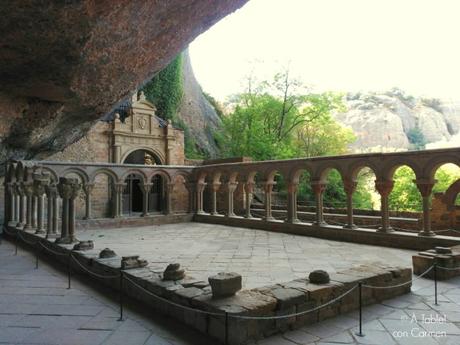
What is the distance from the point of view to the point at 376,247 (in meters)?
7.37

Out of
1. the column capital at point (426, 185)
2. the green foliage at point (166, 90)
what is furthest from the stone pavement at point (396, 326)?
the green foliage at point (166, 90)

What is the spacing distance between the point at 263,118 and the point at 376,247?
57.4ft

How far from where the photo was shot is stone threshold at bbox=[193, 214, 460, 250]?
6.88 m

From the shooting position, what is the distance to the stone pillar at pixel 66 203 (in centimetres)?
670

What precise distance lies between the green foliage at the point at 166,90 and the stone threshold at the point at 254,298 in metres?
16.8

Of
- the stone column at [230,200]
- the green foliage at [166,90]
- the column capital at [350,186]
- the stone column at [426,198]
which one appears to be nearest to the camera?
the stone column at [426,198]

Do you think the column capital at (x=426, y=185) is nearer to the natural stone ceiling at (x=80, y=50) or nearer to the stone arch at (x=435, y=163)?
the stone arch at (x=435, y=163)

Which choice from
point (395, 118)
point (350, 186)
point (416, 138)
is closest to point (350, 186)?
point (350, 186)

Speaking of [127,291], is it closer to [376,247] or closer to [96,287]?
[96,287]

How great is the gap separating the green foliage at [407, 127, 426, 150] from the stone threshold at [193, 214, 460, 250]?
49430mm

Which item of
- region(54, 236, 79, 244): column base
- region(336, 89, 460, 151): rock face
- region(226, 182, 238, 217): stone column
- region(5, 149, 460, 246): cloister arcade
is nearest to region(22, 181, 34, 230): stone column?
region(5, 149, 460, 246): cloister arcade

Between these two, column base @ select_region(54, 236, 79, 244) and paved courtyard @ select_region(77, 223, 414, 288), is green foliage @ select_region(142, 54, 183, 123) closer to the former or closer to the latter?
paved courtyard @ select_region(77, 223, 414, 288)

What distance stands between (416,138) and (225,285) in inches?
2246

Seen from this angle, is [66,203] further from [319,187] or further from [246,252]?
[319,187]
